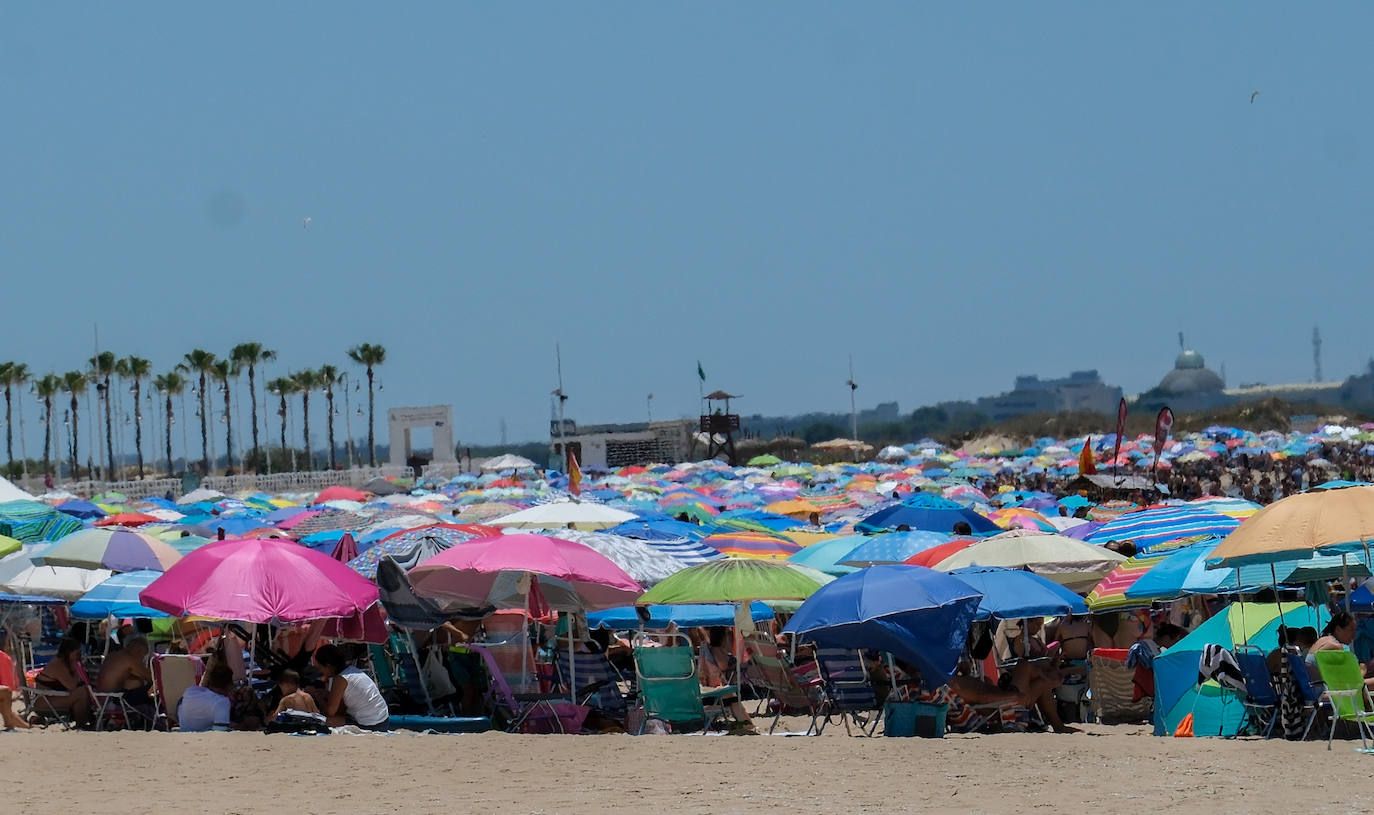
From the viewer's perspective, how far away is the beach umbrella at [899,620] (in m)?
8.95

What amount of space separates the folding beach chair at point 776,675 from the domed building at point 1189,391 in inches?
6475

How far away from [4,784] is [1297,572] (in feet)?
26.7

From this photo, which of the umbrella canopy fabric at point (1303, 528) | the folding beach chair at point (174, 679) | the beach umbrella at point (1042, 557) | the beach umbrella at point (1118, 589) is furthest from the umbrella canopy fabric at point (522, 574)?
the umbrella canopy fabric at point (1303, 528)

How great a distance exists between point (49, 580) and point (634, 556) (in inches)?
180

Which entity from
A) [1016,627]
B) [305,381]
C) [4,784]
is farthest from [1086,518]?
[305,381]

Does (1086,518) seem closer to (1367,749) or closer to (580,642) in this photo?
(580,642)

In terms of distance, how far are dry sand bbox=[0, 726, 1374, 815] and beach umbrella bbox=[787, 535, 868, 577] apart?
419 centimetres

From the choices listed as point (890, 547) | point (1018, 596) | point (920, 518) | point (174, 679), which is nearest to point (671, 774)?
point (1018, 596)

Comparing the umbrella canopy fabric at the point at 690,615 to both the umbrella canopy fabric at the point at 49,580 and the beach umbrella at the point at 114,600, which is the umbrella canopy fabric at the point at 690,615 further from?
the umbrella canopy fabric at the point at 49,580

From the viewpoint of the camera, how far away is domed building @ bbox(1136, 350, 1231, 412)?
172 m

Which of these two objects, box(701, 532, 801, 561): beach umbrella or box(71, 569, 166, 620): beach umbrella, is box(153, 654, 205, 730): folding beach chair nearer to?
box(71, 569, 166, 620): beach umbrella

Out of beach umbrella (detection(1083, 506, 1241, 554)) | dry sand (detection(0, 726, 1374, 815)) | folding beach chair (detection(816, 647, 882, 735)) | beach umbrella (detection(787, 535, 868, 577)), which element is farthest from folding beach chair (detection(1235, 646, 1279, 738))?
beach umbrella (detection(787, 535, 868, 577))

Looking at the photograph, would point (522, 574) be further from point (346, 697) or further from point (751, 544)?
point (751, 544)

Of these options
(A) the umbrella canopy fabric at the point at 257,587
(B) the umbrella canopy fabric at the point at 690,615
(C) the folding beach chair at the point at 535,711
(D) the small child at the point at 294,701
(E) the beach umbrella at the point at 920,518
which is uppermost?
(A) the umbrella canopy fabric at the point at 257,587
